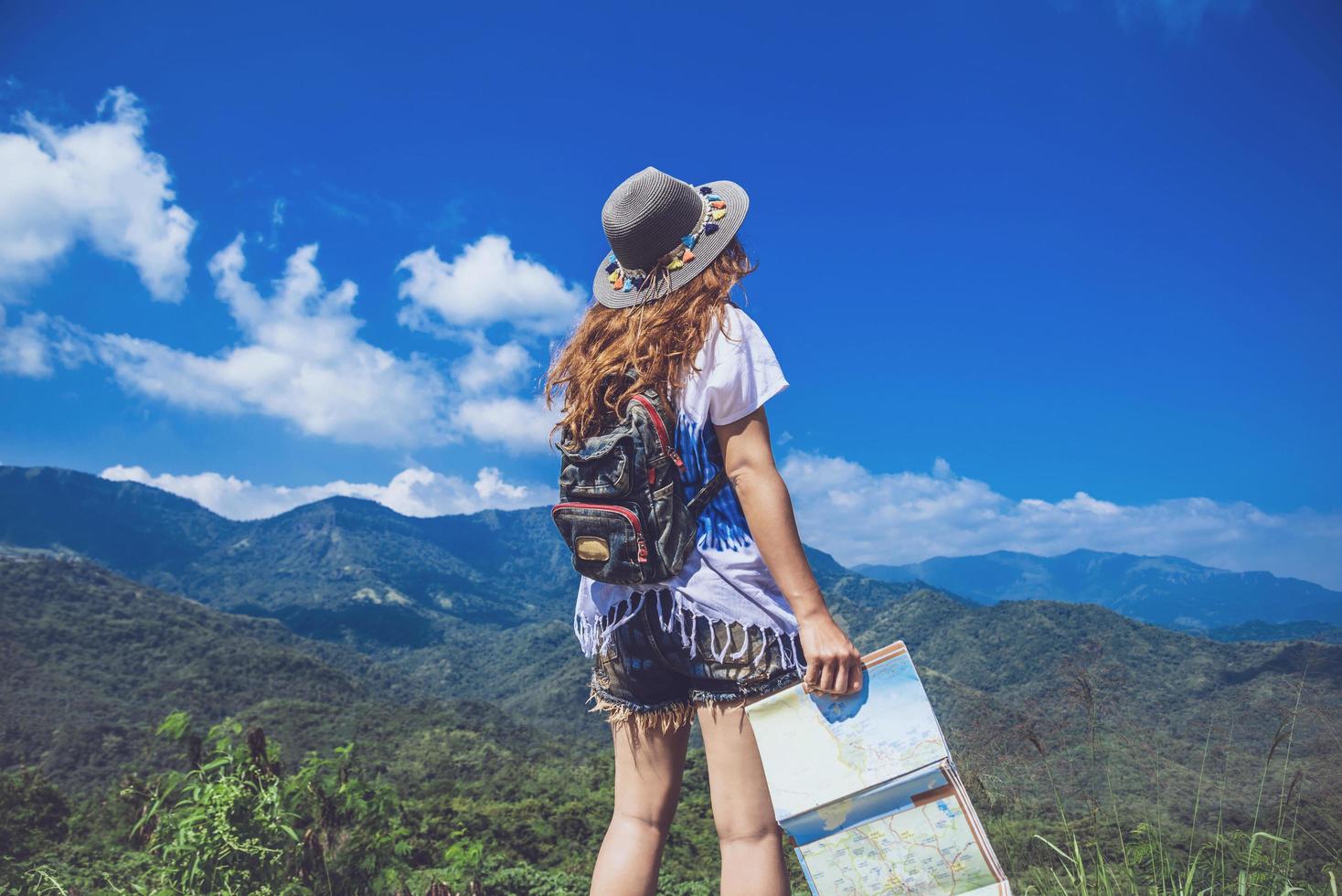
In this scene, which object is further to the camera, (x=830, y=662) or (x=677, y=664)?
(x=677, y=664)

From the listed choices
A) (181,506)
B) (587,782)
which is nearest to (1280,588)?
(587,782)

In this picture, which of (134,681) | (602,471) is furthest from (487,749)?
(134,681)

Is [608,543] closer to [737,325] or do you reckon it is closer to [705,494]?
[705,494]

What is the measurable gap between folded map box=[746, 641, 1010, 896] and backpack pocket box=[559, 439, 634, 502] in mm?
471

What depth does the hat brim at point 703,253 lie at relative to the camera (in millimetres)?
1638

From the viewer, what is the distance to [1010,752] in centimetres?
262

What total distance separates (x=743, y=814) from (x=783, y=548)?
49cm

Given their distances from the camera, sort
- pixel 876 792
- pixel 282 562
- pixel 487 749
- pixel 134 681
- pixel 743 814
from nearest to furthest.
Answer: pixel 876 792 < pixel 743 814 < pixel 487 749 < pixel 134 681 < pixel 282 562

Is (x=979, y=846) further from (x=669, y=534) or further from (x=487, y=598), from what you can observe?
(x=487, y=598)

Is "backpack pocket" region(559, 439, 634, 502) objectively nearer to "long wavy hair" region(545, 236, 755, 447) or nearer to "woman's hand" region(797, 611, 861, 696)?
"long wavy hair" region(545, 236, 755, 447)

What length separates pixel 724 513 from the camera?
60.9 inches

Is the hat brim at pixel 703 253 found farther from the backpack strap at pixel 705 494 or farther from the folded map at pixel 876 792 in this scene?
the folded map at pixel 876 792

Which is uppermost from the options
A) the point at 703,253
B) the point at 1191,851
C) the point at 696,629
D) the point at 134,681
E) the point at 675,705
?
the point at 134,681

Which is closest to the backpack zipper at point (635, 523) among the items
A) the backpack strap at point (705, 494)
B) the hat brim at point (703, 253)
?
the backpack strap at point (705, 494)
